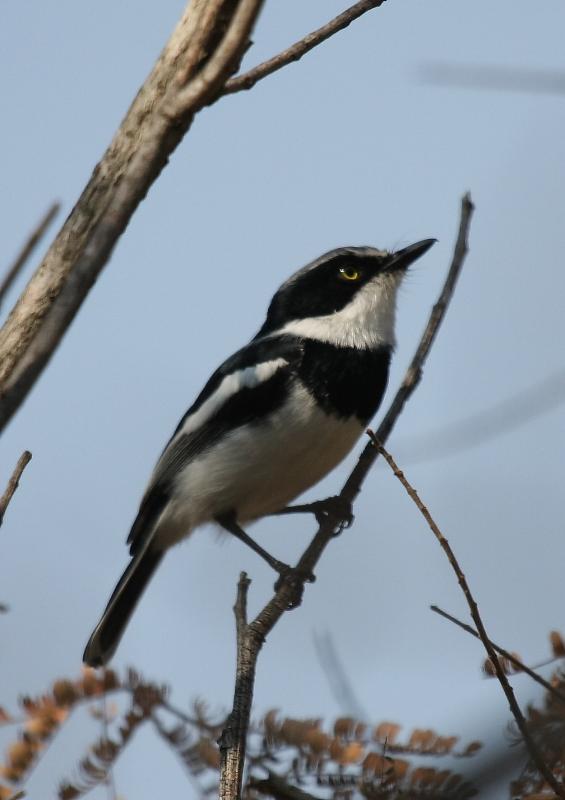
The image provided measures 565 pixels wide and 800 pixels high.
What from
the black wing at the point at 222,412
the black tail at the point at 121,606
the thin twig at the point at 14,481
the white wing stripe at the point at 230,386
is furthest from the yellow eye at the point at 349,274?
the thin twig at the point at 14,481

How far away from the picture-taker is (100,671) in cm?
403

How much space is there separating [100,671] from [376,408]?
2.06m

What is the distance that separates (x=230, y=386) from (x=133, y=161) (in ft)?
11.6

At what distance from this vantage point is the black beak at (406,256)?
5.83m

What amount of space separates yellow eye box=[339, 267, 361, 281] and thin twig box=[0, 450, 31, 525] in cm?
361

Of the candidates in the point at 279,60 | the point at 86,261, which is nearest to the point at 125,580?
the point at 279,60

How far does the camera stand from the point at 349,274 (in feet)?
19.2

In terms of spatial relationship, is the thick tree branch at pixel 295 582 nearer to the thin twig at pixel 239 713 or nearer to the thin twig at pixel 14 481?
the thin twig at pixel 239 713

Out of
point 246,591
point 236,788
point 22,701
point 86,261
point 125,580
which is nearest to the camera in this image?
point 86,261

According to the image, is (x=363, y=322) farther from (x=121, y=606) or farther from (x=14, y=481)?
(x=14, y=481)

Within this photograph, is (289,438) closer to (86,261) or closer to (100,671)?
(100,671)

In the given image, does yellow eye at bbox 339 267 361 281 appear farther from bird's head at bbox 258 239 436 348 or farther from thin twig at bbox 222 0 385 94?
thin twig at bbox 222 0 385 94

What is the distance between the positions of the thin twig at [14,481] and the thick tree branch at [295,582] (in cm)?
89

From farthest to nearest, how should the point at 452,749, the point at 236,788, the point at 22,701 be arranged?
1. the point at 22,701
2. the point at 452,749
3. the point at 236,788
